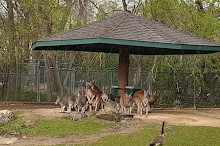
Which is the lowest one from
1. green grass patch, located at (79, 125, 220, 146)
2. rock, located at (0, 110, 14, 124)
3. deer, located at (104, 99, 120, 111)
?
green grass patch, located at (79, 125, 220, 146)

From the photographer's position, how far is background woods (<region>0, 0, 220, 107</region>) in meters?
21.4

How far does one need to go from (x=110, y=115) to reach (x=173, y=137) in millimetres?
2867

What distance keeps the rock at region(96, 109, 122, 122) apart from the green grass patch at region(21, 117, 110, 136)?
347mm

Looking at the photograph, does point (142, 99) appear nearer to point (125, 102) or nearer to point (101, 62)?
point (125, 102)

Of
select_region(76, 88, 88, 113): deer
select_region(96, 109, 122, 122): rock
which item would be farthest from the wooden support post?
select_region(96, 109, 122, 122): rock

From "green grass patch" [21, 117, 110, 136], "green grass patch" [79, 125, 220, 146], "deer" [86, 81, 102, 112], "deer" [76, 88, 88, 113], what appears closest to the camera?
"green grass patch" [79, 125, 220, 146]

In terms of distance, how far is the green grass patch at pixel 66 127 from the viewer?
1152 centimetres

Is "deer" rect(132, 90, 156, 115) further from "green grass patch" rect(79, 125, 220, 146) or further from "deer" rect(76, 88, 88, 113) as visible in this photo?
"green grass patch" rect(79, 125, 220, 146)

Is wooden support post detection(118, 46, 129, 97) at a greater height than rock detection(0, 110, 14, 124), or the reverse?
wooden support post detection(118, 46, 129, 97)

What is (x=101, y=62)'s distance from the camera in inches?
967

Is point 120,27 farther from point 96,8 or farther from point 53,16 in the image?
point 96,8

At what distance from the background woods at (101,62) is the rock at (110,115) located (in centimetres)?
900

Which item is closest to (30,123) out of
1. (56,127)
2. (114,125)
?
(56,127)

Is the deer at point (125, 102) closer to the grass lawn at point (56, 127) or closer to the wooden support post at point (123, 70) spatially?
the wooden support post at point (123, 70)
